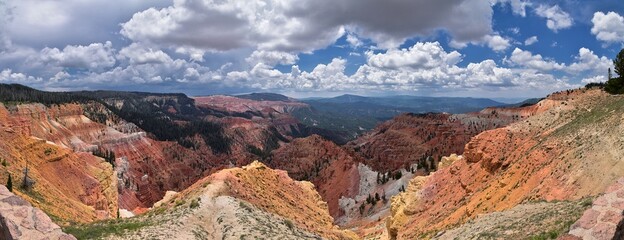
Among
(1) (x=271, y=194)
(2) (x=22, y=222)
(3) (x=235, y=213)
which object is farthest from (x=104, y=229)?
(1) (x=271, y=194)

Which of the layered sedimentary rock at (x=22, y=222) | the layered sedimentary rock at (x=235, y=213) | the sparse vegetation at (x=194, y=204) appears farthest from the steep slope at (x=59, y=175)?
the layered sedimentary rock at (x=22, y=222)

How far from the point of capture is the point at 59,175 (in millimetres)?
74375

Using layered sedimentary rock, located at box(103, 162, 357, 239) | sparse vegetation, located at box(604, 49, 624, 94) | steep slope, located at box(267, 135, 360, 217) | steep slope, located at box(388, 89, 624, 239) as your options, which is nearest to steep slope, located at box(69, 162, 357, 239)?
layered sedimentary rock, located at box(103, 162, 357, 239)

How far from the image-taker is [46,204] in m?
45.0

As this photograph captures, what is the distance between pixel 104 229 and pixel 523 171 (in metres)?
39.5

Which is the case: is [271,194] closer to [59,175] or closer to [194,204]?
[194,204]

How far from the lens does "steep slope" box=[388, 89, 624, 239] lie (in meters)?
32.1

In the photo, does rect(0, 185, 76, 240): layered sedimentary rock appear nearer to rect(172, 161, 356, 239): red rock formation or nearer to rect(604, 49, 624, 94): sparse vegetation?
rect(172, 161, 356, 239): red rock formation

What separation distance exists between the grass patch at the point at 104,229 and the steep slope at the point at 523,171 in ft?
93.8

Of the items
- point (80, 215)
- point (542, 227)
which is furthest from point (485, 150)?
point (80, 215)

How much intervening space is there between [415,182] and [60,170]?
65861 millimetres

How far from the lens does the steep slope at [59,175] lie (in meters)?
49.8

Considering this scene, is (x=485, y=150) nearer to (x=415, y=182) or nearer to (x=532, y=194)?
(x=415, y=182)

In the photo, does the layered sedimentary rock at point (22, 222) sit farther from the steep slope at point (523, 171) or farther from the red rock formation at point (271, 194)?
the steep slope at point (523, 171)
